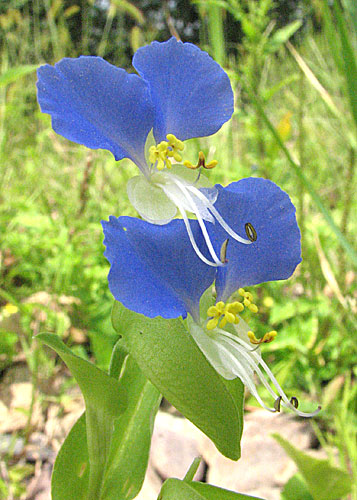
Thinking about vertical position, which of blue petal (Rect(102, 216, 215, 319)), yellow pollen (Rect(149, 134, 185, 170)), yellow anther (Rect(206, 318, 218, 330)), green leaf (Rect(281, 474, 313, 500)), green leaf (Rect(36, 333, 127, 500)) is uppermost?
yellow pollen (Rect(149, 134, 185, 170))

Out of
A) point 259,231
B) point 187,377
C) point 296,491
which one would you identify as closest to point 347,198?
point 296,491

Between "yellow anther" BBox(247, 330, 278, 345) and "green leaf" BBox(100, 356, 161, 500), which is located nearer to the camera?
"yellow anther" BBox(247, 330, 278, 345)

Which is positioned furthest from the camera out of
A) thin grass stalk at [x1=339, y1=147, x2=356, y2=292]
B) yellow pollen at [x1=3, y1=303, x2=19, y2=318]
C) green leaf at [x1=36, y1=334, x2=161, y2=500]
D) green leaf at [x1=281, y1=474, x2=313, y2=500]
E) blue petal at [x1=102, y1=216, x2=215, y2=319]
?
yellow pollen at [x1=3, y1=303, x2=19, y2=318]

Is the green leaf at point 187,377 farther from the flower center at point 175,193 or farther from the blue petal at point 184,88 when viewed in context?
the blue petal at point 184,88

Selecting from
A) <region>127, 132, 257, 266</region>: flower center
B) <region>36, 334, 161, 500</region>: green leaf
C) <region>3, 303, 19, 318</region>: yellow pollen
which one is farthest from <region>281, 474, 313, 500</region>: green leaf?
<region>3, 303, 19, 318</region>: yellow pollen

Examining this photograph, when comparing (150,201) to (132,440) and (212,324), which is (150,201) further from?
(132,440)

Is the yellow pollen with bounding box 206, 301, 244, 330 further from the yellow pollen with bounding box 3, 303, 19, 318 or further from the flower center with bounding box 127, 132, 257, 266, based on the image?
the yellow pollen with bounding box 3, 303, 19, 318

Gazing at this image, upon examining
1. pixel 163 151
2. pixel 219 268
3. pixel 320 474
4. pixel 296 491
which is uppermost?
pixel 163 151

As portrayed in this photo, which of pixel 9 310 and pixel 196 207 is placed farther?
pixel 9 310
